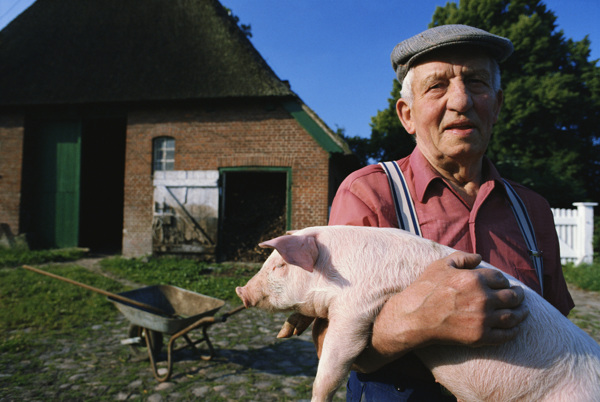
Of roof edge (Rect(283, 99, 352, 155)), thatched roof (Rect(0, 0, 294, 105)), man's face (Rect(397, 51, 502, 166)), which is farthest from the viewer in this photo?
thatched roof (Rect(0, 0, 294, 105))

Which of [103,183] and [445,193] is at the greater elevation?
[103,183]

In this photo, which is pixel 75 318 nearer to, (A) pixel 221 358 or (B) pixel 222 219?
(A) pixel 221 358

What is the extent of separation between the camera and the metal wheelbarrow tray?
4.55 metres

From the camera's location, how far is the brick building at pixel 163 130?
39.3ft

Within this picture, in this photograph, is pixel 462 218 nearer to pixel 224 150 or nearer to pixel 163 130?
pixel 224 150

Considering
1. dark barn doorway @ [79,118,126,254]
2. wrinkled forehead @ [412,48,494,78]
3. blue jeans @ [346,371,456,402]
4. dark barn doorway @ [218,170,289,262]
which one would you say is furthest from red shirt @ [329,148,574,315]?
dark barn doorway @ [79,118,126,254]

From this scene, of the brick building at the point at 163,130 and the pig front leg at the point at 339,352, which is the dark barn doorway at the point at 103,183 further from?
the pig front leg at the point at 339,352

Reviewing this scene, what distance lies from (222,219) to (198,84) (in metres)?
4.57

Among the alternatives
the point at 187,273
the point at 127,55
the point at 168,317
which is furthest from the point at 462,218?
the point at 127,55

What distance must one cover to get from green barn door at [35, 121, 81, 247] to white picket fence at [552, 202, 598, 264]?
658 inches

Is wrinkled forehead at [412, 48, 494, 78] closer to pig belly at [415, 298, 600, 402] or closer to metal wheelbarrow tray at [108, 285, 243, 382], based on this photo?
pig belly at [415, 298, 600, 402]

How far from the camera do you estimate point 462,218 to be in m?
1.61

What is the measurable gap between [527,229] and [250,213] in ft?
39.8

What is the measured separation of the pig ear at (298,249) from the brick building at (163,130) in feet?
32.9
